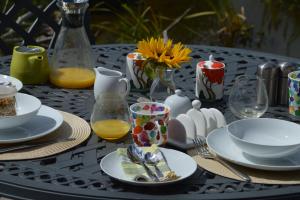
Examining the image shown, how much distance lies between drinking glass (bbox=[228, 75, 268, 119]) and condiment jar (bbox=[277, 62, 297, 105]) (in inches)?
4.7

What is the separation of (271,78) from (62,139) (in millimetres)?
639

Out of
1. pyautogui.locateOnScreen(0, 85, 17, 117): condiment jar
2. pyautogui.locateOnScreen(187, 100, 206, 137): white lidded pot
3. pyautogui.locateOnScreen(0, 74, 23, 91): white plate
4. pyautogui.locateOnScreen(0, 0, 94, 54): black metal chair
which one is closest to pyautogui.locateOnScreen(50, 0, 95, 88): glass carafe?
pyautogui.locateOnScreen(0, 74, 23, 91): white plate

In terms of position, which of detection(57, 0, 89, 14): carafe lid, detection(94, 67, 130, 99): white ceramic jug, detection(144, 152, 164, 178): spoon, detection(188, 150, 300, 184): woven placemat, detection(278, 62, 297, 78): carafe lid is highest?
detection(57, 0, 89, 14): carafe lid

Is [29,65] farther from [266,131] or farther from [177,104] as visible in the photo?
[266,131]

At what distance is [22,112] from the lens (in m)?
1.80

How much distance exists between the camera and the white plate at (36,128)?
1677 millimetres

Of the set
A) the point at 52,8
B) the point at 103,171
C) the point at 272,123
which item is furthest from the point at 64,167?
the point at 52,8

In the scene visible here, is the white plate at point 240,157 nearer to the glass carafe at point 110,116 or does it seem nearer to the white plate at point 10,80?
the glass carafe at point 110,116

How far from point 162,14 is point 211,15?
438 mm

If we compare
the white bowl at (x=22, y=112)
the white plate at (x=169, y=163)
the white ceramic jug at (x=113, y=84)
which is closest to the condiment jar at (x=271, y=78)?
the white ceramic jug at (x=113, y=84)

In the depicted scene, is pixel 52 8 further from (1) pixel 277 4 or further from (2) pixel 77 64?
(1) pixel 277 4

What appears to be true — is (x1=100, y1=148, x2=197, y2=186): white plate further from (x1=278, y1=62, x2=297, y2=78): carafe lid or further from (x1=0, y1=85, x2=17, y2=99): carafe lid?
(x1=278, y1=62, x2=297, y2=78): carafe lid

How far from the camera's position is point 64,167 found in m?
1.57

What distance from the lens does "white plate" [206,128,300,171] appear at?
1.53 m
